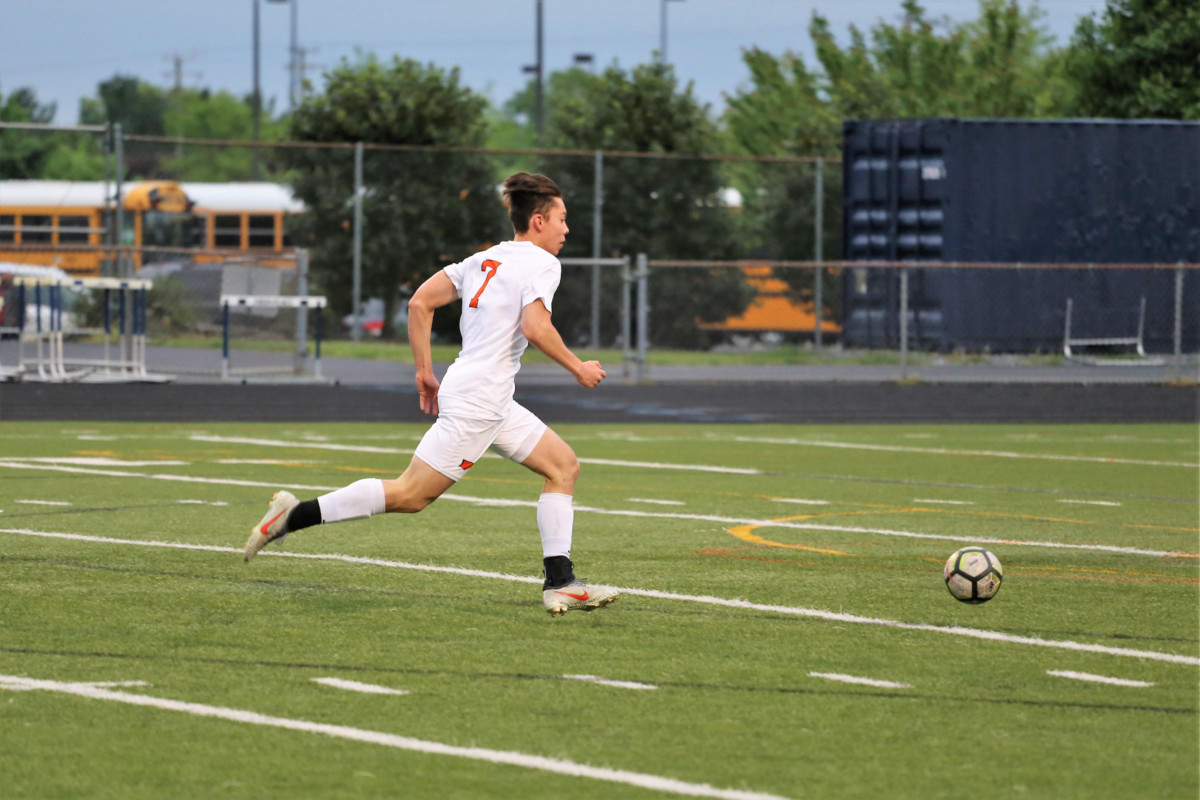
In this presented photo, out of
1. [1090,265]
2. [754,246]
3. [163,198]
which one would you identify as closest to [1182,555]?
[1090,265]

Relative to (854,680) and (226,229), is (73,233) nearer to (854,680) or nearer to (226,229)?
(226,229)

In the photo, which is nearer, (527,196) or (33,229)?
(527,196)

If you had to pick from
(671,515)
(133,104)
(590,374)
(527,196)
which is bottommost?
(671,515)

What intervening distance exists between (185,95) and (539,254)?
10843 centimetres

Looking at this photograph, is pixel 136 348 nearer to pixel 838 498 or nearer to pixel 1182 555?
pixel 838 498

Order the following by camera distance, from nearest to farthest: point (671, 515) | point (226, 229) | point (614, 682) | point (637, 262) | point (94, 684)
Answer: point (94, 684) < point (614, 682) < point (671, 515) < point (637, 262) < point (226, 229)

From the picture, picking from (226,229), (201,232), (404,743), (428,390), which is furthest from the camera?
(226,229)

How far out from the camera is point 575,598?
7.48m

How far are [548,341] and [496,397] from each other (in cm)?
37

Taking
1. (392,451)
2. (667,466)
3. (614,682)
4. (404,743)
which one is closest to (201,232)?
(392,451)

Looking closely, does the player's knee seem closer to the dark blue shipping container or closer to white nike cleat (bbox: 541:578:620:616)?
white nike cleat (bbox: 541:578:620:616)

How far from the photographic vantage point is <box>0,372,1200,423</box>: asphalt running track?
2169 cm

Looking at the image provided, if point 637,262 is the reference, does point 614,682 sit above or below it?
below

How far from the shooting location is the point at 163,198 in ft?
114
